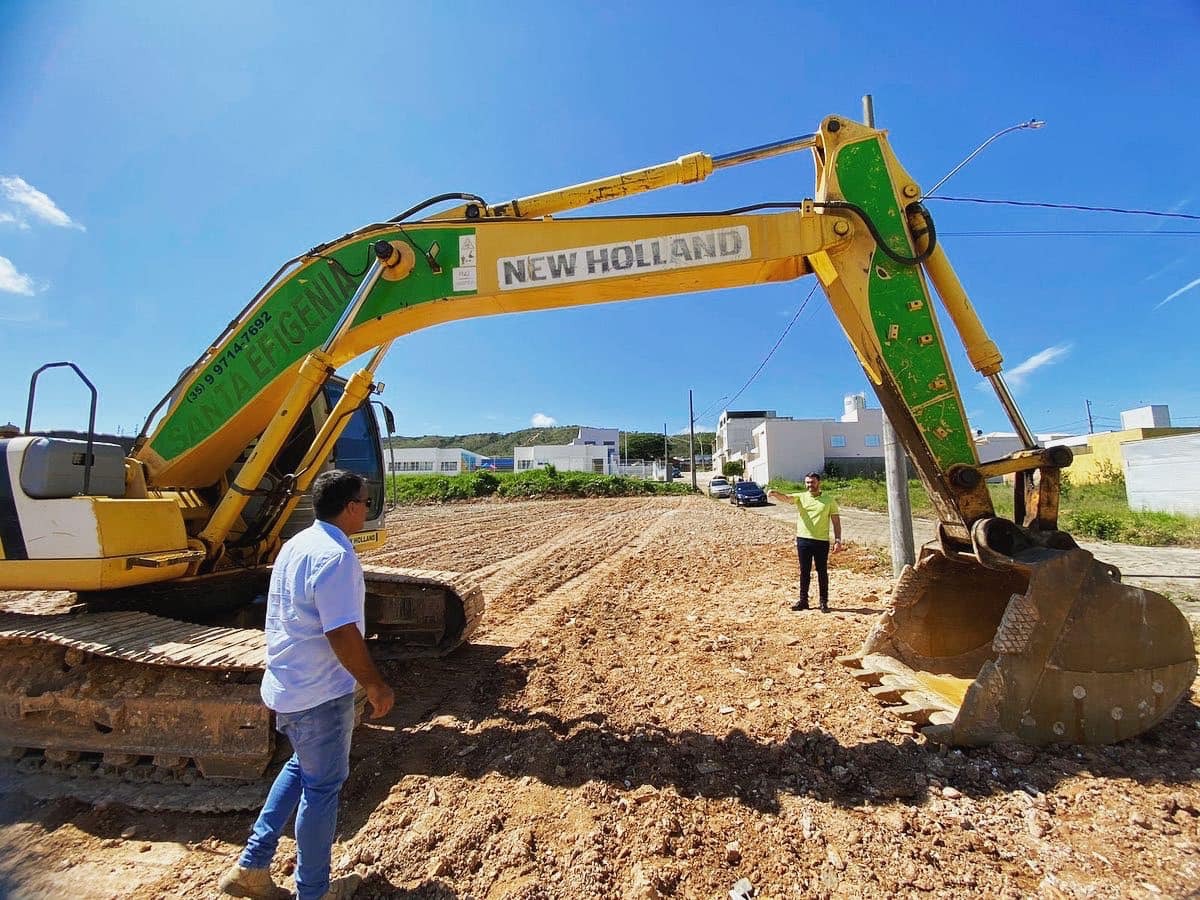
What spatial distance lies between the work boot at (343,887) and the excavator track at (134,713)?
3.29 ft

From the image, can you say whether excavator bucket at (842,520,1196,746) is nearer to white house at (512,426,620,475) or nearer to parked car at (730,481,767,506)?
parked car at (730,481,767,506)

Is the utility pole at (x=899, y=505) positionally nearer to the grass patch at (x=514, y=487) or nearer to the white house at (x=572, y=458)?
the grass patch at (x=514, y=487)

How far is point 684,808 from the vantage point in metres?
2.75

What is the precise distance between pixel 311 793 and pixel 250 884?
0.50m

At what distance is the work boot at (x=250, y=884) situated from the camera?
7.52 ft

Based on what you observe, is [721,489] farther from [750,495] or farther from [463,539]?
[463,539]

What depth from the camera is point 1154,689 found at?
3.12 metres

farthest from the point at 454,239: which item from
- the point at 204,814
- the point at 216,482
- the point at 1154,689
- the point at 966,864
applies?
the point at 1154,689

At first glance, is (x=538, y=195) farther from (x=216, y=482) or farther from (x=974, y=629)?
(x=974, y=629)

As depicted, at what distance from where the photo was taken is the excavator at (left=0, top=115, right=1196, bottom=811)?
10.2 ft

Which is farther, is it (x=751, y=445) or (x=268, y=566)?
Result: (x=751, y=445)

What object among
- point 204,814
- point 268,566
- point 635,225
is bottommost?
point 204,814

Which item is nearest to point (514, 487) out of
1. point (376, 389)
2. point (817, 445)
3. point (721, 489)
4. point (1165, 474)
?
point (721, 489)

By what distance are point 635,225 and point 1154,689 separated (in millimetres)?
4020
